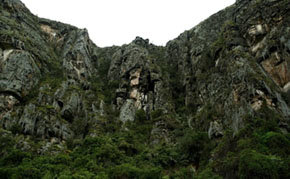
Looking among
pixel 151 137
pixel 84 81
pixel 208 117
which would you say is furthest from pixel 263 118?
pixel 84 81

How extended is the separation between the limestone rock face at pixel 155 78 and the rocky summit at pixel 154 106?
7.8 inches

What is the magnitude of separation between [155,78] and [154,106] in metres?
8.06

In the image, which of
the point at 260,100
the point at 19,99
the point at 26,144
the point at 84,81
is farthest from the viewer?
the point at 84,81

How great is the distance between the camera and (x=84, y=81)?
61875 millimetres

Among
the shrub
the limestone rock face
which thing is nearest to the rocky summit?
the shrub

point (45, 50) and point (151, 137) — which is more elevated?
point (45, 50)

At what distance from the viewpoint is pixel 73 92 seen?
52.3m

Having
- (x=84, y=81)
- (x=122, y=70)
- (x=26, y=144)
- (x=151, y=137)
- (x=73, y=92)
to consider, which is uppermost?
(x=122, y=70)

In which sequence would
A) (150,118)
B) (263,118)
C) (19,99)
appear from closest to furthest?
(263,118) → (19,99) → (150,118)

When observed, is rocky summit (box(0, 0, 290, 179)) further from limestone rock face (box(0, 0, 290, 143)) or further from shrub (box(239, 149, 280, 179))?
limestone rock face (box(0, 0, 290, 143))

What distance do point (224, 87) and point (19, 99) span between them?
35.3m

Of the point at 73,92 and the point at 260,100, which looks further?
the point at 73,92

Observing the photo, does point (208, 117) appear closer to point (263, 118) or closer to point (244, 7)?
point (263, 118)

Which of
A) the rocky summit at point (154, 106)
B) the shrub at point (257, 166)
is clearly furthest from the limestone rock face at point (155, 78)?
the shrub at point (257, 166)
